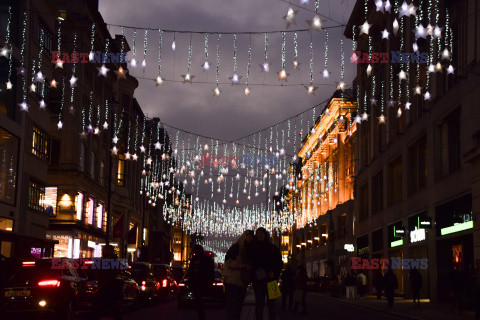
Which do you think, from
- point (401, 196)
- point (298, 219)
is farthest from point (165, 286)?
point (298, 219)

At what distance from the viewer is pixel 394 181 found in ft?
147

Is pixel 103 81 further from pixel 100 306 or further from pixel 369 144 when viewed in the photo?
pixel 100 306

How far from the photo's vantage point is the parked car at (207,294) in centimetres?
2512

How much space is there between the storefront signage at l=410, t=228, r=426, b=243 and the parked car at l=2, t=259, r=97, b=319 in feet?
72.3

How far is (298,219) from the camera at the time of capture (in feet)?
332

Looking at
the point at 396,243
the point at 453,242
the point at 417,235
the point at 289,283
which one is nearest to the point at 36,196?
the point at 289,283

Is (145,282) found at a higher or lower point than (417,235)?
lower

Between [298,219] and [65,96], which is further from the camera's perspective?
[298,219]

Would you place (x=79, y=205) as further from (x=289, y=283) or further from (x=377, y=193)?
(x=289, y=283)

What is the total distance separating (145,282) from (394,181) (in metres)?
21.9

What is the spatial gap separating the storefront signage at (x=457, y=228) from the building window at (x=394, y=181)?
10568 mm

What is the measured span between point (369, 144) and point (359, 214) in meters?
7.00

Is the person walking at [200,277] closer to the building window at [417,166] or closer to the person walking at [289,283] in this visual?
the person walking at [289,283]

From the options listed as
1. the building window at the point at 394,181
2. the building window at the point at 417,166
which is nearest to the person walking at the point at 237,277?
the building window at the point at 417,166
